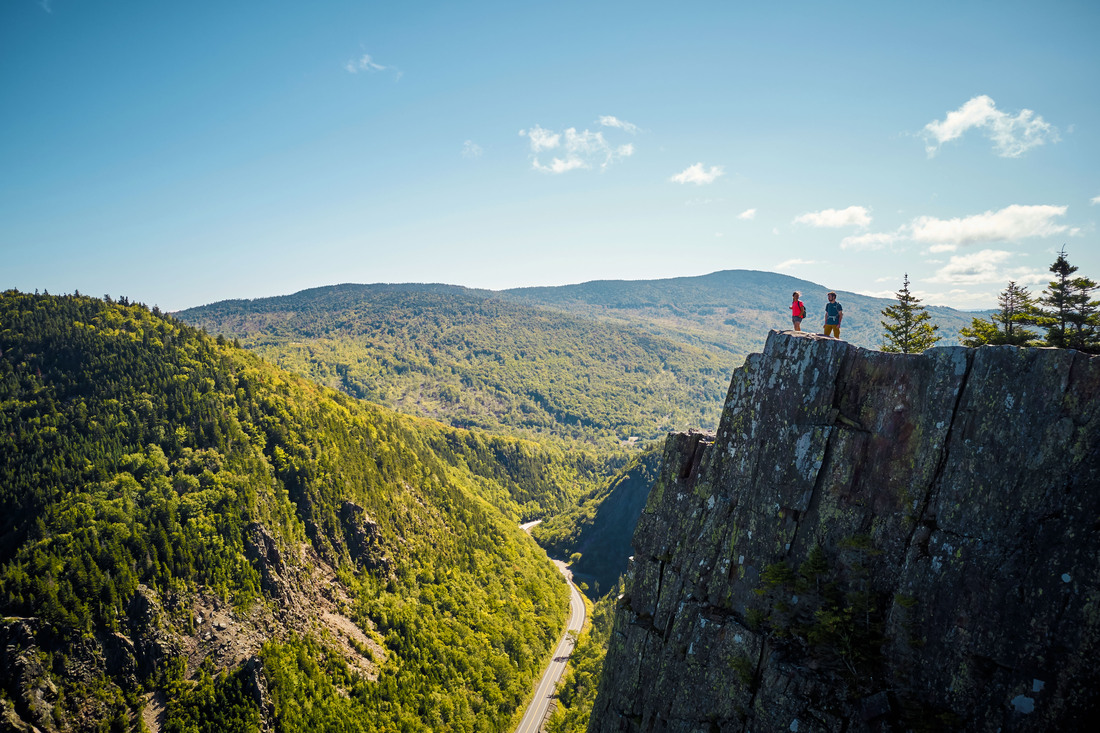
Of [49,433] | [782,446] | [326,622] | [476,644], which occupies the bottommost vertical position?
[476,644]

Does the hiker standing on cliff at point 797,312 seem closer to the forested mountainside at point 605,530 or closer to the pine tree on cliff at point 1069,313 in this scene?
the pine tree on cliff at point 1069,313

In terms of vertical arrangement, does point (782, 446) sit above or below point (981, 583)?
above

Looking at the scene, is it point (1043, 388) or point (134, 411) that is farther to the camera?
point (134, 411)

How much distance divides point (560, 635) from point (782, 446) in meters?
110

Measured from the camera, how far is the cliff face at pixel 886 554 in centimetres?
1595

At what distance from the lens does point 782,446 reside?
76.8 ft

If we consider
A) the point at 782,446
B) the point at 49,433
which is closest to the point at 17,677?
the point at 49,433

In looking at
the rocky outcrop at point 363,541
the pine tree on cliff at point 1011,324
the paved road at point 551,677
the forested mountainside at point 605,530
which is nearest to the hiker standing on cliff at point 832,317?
the pine tree on cliff at point 1011,324

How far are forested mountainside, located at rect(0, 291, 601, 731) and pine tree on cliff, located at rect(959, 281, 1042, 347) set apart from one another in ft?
287

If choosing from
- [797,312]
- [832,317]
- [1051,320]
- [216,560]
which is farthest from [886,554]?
[216,560]

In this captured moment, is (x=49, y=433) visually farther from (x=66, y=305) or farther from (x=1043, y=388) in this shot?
(x=1043, y=388)

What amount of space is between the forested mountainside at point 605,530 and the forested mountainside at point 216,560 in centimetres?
3691

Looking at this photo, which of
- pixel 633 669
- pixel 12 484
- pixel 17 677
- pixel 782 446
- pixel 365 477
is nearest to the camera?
pixel 782 446

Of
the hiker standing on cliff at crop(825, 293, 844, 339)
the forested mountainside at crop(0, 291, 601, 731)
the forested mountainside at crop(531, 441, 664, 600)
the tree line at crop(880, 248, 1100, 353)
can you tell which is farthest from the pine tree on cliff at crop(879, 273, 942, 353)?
the forested mountainside at crop(531, 441, 664, 600)
